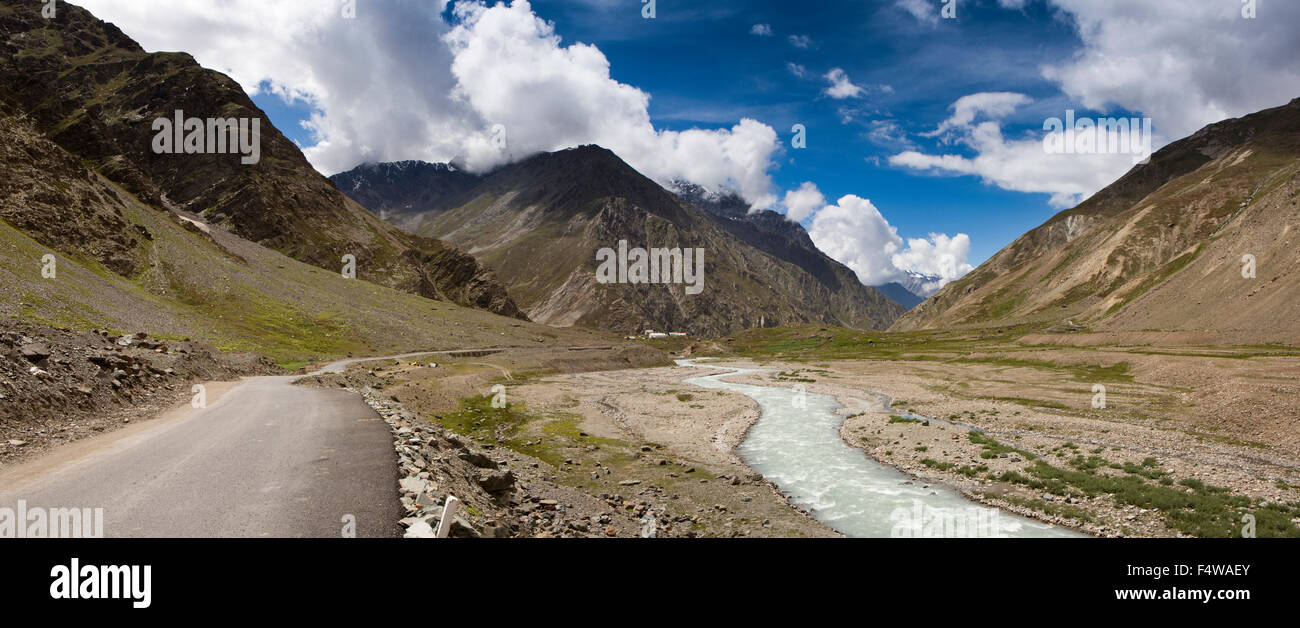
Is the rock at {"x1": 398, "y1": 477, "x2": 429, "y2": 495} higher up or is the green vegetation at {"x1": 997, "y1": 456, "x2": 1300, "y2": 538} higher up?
the rock at {"x1": 398, "y1": 477, "x2": 429, "y2": 495}

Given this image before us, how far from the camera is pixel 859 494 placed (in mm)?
27500

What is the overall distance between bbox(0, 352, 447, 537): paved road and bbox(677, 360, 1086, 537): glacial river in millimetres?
19203

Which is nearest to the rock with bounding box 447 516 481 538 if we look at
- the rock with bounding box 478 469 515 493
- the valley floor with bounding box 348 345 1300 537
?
the valley floor with bounding box 348 345 1300 537

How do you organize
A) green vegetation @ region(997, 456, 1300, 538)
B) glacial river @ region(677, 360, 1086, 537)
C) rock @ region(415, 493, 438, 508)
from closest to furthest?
1. rock @ region(415, 493, 438, 508)
2. green vegetation @ region(997, 456, 1300, 538)
3. glacial river @ region(677, 360, 1086, 537)

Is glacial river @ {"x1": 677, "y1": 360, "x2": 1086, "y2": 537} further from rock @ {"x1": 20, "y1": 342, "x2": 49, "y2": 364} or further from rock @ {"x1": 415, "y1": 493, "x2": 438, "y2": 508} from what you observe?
rock @ {"x1": 20, "y1": 342, "x2": 49, "y2": 364}

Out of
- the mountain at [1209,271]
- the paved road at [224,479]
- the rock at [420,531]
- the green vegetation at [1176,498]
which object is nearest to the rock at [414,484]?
the paved road at [224,479]

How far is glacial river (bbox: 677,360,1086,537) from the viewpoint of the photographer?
22453 mm

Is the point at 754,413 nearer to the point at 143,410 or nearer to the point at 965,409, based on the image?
the point at 965,409

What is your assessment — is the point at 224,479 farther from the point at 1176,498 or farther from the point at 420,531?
the point at 1176,498

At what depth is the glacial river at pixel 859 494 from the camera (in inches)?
884

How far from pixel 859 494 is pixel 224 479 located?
88.3 feet

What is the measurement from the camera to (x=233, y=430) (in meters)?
20.6

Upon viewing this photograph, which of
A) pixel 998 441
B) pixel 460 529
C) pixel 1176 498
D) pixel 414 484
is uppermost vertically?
pixel 414 484

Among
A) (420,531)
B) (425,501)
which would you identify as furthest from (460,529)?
(425,501)
